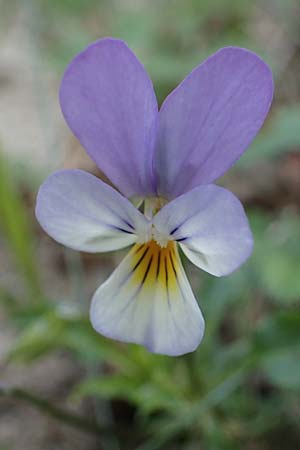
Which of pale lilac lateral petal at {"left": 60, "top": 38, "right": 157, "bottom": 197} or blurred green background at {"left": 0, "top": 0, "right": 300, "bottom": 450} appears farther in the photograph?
blurred green background at {"left": 0, "top": 0, "right": 300, "bottom": 450}

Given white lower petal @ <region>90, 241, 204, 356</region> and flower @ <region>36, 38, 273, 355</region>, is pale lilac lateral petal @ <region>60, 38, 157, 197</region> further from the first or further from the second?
white lower petal @ <region>90, 241, 204, 356</region>

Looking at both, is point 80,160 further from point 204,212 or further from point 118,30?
point 204,212

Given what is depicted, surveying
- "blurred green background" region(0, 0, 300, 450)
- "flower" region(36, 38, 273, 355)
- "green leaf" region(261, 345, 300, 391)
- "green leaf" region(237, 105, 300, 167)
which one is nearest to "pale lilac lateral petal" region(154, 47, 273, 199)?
"flower" region(36, 38, 273, 355)

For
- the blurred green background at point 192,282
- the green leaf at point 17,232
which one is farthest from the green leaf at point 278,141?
the green leaf at point 17,232

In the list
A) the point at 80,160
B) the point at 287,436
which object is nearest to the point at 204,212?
the point at 287,436

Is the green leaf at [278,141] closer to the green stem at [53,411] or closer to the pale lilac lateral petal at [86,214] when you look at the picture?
the green stem at [53,411]

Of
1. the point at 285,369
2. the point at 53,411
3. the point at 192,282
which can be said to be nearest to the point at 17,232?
the point at 192,282

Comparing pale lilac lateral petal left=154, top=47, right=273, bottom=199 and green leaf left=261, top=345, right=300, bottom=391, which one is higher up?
pale lilac lateral petal left=154, top=47, right=273, bottom=199
